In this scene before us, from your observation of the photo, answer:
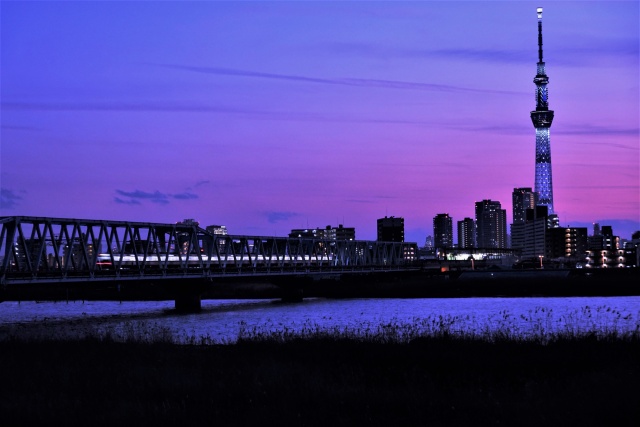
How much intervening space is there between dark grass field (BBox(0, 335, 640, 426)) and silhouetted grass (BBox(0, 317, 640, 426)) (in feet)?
0.18

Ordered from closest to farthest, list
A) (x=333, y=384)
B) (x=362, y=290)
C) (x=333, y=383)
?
(x=333, y=384) → (x=333, y=383) → (x=362, y=290)

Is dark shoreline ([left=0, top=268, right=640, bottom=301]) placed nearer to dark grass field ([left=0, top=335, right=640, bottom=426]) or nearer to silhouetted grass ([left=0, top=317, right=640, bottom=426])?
dark grass field ([left=0, top=335, right=640, bottom=426])

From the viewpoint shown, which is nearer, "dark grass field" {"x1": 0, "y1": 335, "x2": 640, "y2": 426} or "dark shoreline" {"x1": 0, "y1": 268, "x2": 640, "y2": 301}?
"dark grass field" {"x1": 0, "y1": 335, "x2": 640, "y2": 426}

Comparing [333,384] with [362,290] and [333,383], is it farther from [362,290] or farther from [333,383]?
[362,290]

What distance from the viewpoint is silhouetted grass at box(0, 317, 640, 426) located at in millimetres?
22391

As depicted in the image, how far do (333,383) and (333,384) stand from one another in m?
0.39

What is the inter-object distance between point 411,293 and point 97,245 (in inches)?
2618

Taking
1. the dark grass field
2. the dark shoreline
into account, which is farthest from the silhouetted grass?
the dark shoreline

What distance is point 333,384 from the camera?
27047 mm

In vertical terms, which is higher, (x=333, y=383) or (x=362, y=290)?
(x=333, y=383)

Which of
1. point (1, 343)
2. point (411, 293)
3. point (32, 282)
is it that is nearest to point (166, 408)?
point (1, 343)

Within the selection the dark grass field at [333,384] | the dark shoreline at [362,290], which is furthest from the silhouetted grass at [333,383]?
the dark shoreline at [362,290]

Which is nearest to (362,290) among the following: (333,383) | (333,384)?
(333,383)

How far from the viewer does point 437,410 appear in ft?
75.1
